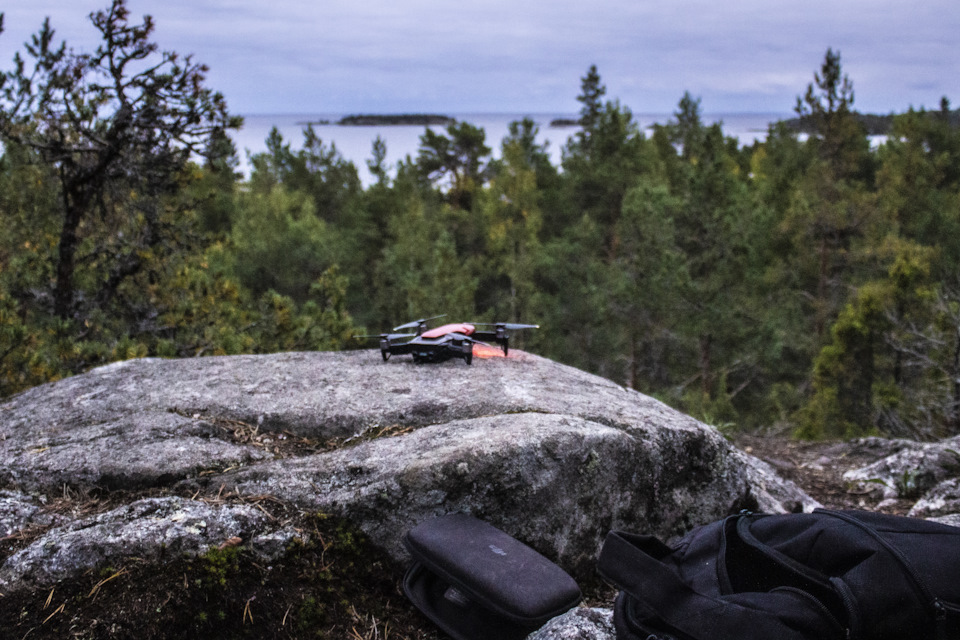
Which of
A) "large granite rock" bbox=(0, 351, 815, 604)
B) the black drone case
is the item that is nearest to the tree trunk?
"large granite rock" bbox=(0, 351, 815, 604)

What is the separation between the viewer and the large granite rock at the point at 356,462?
2449 mm

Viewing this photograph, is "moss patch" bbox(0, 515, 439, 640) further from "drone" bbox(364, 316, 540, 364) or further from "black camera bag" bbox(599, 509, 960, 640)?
"drone" bbox(364, 316, 540, 364)

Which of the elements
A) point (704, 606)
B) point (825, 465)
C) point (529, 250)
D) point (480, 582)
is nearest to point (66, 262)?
point (480, 582)

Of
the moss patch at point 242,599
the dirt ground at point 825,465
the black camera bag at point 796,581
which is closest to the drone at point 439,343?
the moss patch at point 242,599

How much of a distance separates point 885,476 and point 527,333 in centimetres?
1715

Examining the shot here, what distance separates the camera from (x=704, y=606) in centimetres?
181

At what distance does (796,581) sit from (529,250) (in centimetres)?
2445

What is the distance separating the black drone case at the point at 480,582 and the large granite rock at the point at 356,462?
0.67 feet

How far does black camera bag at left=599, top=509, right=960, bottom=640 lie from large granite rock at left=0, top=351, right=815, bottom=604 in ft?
2.09

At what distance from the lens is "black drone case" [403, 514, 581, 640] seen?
204cm

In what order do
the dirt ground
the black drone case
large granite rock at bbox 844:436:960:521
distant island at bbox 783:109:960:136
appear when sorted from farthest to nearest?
distant island at bbox 783:109:960:136
the dirt ground
large granite rock at bbox 844:436:960:521
the black drone case

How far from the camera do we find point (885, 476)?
4.79 m

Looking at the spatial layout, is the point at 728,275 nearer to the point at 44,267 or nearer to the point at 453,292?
the point at 453,292

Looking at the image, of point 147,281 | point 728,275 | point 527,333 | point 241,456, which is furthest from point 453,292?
point 241,456
